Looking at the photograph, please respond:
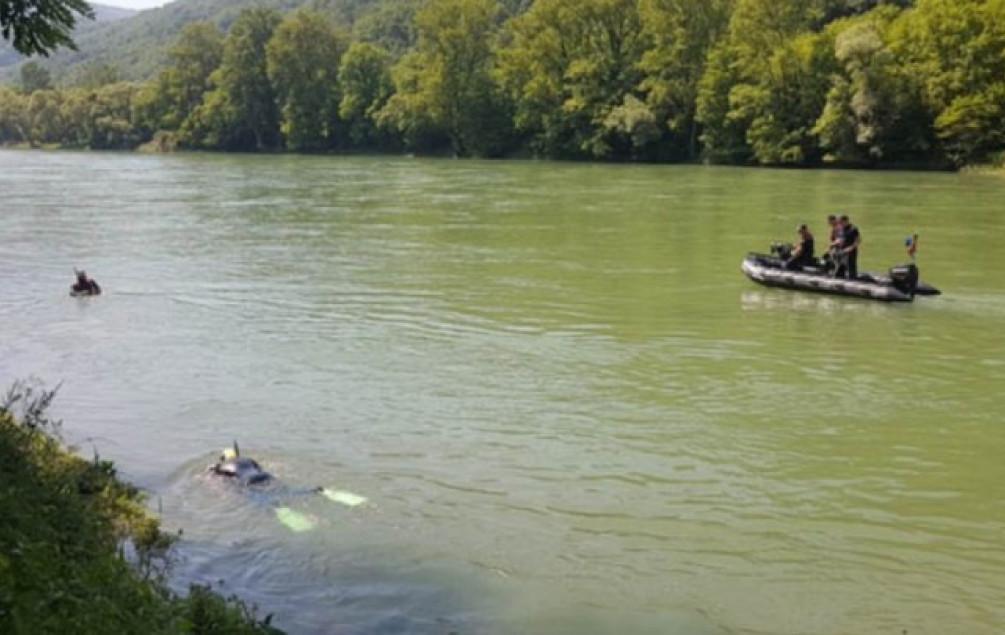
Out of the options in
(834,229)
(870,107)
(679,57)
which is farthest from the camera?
(679,57)

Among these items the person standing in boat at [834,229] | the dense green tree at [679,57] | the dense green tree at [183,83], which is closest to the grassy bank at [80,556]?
the person standing in boat at [834,229]

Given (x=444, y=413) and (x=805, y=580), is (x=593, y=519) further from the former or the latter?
(x=444, y=413)

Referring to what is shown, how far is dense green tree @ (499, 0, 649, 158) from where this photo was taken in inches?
3167

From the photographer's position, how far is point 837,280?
834 inches

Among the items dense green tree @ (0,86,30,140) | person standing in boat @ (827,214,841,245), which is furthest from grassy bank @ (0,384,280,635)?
dense green tree @ (0,86,30,140)

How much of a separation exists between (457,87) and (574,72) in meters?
12.0

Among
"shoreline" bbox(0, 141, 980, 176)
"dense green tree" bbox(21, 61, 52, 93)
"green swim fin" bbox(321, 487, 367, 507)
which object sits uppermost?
"dense green tree" bbox(21, 61, 52, 93)

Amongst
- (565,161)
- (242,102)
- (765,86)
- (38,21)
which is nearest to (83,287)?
(38,21)

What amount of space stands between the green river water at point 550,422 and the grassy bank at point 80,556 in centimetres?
55

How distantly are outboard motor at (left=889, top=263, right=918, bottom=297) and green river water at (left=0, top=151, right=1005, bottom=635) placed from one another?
657 millimetres

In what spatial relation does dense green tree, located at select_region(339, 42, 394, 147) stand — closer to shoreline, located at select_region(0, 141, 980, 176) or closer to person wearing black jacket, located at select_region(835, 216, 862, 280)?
shoreline, located at select_region(0, 141, 980, 176)

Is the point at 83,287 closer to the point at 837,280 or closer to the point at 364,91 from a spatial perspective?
the point at 837,280

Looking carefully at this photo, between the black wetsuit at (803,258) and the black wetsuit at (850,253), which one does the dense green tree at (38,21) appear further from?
the black wetsuit at (803,258)

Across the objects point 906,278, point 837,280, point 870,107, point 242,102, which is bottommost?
point 837,280
